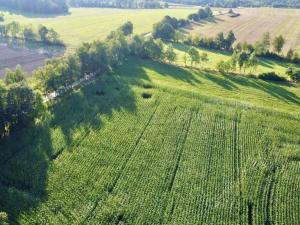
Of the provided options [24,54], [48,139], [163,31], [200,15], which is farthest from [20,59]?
[200,15]

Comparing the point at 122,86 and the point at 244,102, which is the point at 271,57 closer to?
the point at 244,102

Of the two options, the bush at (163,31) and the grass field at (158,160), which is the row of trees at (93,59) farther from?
the bush at (163,31)

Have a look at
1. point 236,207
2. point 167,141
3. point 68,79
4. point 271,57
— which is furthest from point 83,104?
point 271,57

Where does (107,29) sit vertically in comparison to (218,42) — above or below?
below

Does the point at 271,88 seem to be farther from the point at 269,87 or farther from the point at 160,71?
the point at 160,71

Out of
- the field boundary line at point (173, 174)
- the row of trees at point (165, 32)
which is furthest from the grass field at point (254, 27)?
the field boundary line at point (173, 174)

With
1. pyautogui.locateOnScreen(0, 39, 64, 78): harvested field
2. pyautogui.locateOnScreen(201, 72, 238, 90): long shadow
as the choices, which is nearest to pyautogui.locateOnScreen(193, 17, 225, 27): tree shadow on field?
pyautogui.locateOnScreen(0, 39, 64, 78): harvested field

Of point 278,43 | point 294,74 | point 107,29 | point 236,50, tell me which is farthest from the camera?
point 107,29
